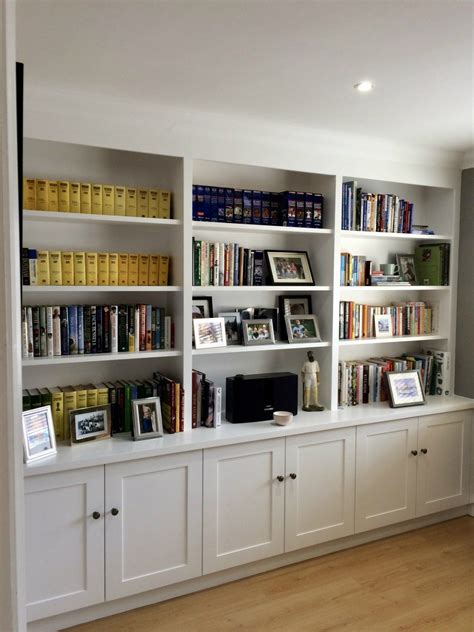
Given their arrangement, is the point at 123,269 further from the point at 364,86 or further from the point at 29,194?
the point at 364,86

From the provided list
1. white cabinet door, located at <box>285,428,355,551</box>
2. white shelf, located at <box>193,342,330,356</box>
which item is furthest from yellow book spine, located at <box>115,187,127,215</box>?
white cabinet door, located at <box>285,428,355,551</box>

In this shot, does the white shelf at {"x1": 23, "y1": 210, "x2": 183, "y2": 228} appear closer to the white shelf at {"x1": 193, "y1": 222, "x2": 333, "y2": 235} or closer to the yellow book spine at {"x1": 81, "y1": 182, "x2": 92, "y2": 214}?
the yellow book spine at {"x1": 81, "y1": 182, "x2": 92, "y2": 214}

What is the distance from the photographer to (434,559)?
9.90ft

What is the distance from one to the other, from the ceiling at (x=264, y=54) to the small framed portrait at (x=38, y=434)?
1.44m

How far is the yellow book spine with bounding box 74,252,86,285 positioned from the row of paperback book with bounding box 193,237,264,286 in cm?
59

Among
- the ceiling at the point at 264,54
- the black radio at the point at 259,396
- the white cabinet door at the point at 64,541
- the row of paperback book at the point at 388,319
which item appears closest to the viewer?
the ceiling at the point at 264,54

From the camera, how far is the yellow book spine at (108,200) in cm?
260

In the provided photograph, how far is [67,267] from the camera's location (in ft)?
8.30

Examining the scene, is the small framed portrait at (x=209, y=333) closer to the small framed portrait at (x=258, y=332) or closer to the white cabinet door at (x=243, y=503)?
the small framed portrait at (x=258, y=332)

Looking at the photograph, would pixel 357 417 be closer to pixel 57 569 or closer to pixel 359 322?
pixel 359 322

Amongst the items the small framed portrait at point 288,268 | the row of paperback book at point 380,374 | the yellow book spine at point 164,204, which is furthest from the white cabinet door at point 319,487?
the yellow book spine at point 164,204

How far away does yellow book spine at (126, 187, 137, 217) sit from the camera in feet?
8.72

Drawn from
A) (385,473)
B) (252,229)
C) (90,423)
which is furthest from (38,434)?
(385,473)

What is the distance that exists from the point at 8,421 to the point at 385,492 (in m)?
3.15
